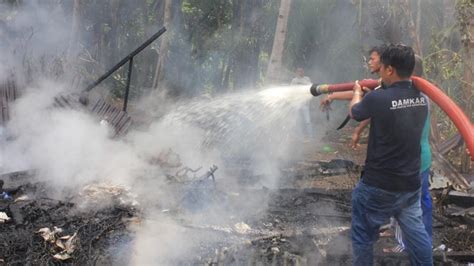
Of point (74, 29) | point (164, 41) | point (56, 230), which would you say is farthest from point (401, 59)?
point (74, 29)

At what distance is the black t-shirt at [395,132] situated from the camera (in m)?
3.45

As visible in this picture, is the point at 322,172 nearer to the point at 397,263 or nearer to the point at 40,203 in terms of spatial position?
the point at 397,263

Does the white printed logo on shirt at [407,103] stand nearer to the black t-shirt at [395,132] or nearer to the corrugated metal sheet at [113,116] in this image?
the black t-shirt at [395,132]

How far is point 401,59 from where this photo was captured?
344cm

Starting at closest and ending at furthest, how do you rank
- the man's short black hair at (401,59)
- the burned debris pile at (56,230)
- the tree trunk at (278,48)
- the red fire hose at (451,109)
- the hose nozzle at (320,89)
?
the man's short black hair at (401,59) < the red fire hose at (451,109) < the burned debris pile at (56,230) < the hose nozzle at (320,89) < the tree trunk at (278,48)

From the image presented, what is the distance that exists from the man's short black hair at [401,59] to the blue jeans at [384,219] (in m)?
1.01

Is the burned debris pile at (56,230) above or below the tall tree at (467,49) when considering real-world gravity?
below

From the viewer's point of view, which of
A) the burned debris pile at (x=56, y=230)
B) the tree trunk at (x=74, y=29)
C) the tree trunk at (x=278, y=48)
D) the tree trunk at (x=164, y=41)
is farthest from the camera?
the tree trunk at (x=164, y=41)

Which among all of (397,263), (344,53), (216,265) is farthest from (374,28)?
(216,265)

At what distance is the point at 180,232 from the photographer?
4.96m

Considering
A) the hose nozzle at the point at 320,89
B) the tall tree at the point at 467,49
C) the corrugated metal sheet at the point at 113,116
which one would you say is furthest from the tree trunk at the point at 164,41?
the hose nozzle at the point at 320,89

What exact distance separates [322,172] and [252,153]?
4.95ft

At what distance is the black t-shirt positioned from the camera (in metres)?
3.45

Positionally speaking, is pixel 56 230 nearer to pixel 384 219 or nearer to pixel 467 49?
pixel 384 219
